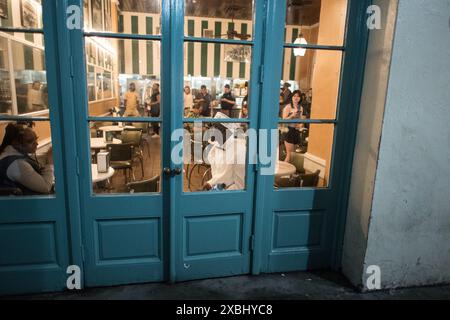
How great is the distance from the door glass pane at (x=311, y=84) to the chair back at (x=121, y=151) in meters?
1.47

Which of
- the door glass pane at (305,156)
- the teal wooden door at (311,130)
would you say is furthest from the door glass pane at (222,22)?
the door glass pane at (305,156)

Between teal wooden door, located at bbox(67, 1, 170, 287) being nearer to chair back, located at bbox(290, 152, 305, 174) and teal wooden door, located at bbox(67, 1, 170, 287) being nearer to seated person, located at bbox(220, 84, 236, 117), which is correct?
seated person, located at bbox(220, 84, 236, 117)

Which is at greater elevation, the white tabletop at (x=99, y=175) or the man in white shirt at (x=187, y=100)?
the man in white shirt at (x=187, y=100)

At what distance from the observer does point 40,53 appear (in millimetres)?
2299

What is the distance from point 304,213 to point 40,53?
2442 mm

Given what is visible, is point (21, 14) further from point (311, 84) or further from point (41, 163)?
point (311, 84)

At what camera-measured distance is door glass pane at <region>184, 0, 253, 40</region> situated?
2.52 metres

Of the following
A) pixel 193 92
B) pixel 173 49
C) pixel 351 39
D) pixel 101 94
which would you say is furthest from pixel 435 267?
pixel 101 94

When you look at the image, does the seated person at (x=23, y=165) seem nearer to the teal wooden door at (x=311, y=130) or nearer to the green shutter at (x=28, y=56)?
the green shutter at (x=28, y=56)

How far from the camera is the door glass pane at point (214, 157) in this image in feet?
8.77

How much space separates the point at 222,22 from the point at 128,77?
3.86ft

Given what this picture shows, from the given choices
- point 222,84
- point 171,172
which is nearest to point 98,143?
point 171,172

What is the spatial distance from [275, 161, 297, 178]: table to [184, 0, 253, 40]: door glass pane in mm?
1092
